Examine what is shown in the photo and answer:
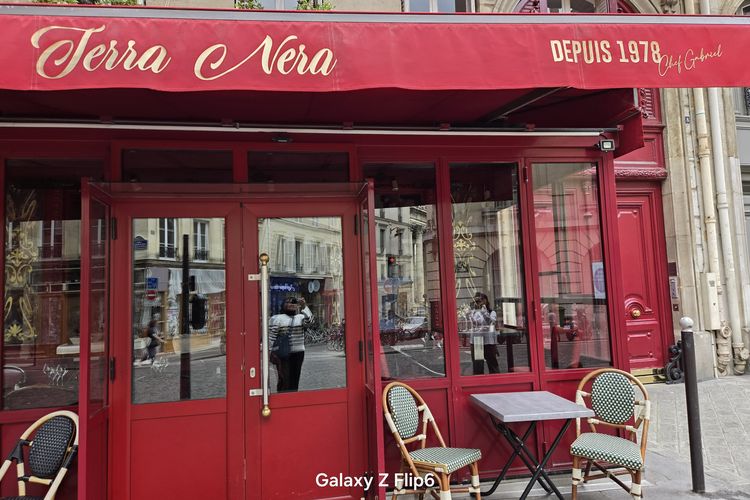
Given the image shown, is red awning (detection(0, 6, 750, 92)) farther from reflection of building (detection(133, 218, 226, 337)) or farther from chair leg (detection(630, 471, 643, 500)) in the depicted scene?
chair leg (detection(630, 471, 643, 500))

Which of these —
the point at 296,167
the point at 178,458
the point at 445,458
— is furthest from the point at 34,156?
the point at 445,458

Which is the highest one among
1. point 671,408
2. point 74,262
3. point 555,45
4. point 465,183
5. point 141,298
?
point 555,45

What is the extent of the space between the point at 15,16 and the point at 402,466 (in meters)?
3.77

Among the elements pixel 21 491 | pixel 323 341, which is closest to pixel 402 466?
pixel 323 341

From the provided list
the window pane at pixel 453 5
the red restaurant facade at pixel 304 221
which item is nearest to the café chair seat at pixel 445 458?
the red restaurant facade at pixel 304 221

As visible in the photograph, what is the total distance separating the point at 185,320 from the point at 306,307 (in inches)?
36.9

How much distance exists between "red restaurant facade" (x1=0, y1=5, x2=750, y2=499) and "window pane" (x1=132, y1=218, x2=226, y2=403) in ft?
0.05

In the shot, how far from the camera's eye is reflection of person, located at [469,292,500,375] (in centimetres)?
440

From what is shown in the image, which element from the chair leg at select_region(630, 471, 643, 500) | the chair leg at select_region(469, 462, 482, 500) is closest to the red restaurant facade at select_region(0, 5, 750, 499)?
the chair leg at select_region(469, 462, 482, 500)

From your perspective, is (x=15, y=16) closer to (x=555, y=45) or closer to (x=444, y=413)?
(x=555, y=45)

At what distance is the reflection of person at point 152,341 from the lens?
3797 millimetres

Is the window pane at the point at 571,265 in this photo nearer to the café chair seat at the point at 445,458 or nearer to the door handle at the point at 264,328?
the café chair seat at the point at 445,458

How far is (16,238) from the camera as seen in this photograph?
3764mm

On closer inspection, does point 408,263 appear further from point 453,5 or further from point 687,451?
point 453,5
